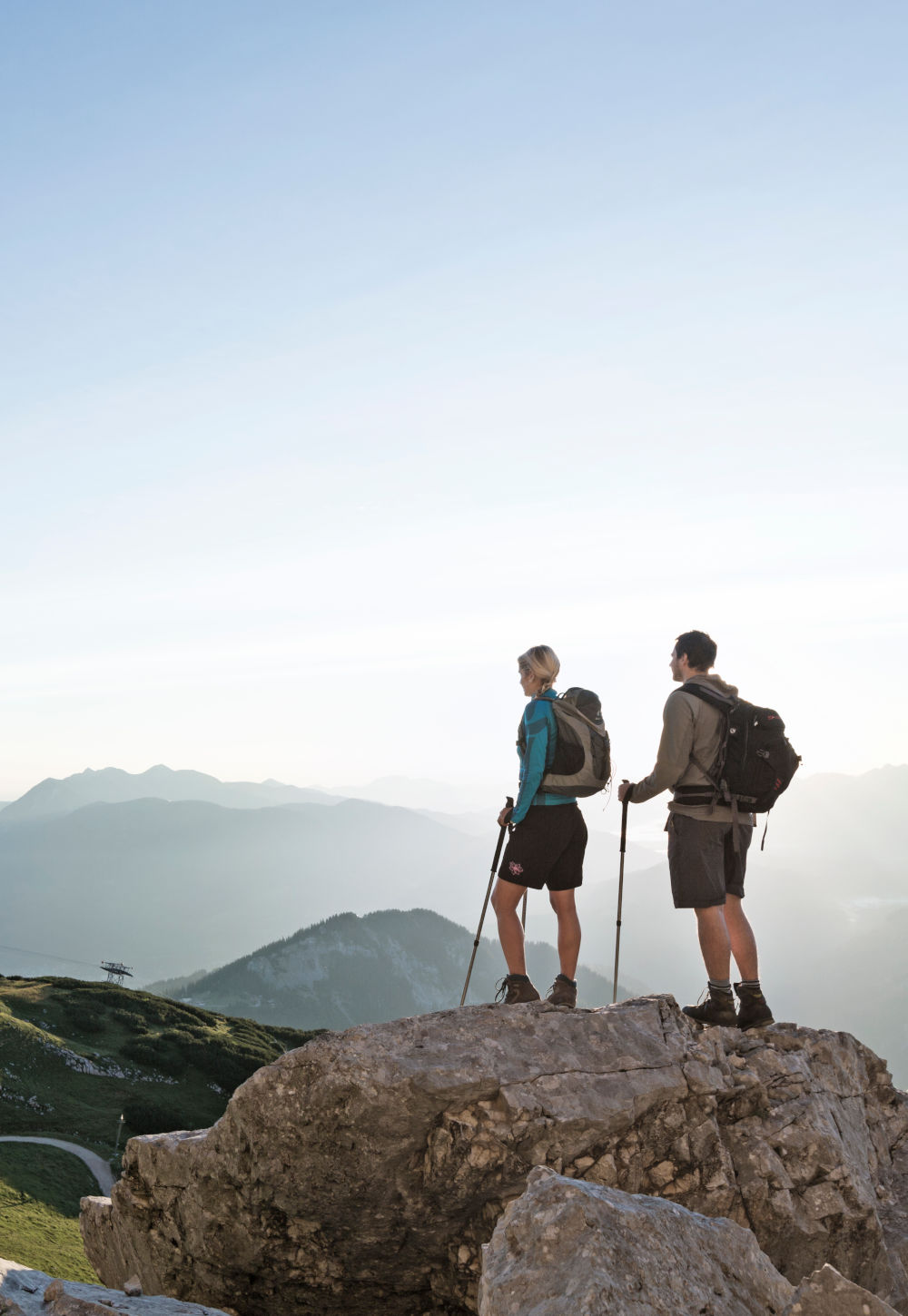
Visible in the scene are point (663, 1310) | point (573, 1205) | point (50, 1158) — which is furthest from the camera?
point (50, 1158)

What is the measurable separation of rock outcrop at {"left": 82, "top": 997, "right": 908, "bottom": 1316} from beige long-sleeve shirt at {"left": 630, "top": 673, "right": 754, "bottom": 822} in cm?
220

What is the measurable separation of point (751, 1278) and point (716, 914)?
4.28 metres

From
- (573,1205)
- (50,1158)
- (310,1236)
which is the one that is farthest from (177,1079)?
(573,1205)

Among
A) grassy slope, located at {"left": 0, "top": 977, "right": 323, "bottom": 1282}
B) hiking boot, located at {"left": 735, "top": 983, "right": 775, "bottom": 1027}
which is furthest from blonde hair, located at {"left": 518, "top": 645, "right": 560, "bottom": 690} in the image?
grassy slope, located at {"left": 0, "top": 977, "right": 323, "bottom": 1282}

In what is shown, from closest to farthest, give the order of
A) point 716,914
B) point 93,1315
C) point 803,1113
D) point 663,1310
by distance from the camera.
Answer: point 663,1310, point 93,1315, point 803,1113, point 716,914

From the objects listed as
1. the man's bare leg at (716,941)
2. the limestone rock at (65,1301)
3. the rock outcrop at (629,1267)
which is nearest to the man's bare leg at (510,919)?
the man's bare leg at (716,941)

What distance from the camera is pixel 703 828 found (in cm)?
1021

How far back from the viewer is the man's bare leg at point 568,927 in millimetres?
10531

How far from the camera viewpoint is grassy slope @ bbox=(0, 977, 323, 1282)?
36250 millimetres

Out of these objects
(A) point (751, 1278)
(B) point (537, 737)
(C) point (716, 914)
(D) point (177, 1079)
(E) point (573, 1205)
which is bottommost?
(D) point (177, 1079)

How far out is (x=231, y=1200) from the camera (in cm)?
888

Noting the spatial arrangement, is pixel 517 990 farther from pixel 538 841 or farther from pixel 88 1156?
pixel 88 1156

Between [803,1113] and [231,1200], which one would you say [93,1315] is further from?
[803,1113]

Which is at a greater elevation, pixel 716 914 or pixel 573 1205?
pixel 716 914
